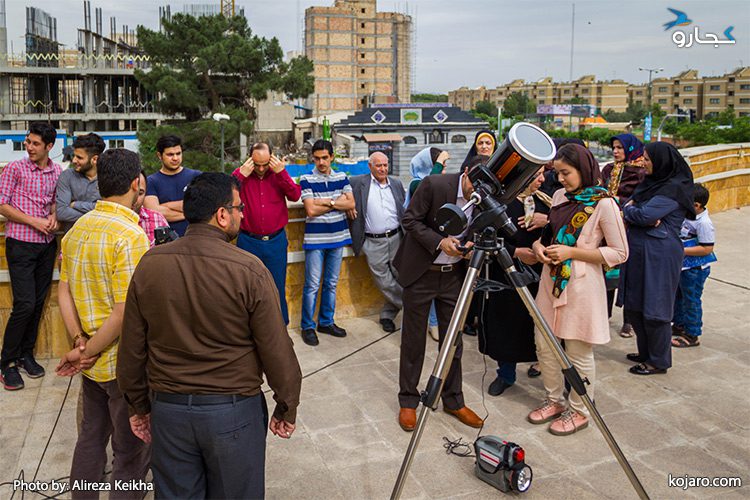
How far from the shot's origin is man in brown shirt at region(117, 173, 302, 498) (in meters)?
→ 2.36

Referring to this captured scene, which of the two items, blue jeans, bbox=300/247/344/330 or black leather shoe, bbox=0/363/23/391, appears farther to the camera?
blue jeans, bbox=300/247/344/330

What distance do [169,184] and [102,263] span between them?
6.94 feet

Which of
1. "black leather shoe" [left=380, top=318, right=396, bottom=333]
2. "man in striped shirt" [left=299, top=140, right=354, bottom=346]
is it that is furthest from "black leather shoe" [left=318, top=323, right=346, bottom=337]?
"black leather shoe" [left=380, top=318, right=396, bottom=333]

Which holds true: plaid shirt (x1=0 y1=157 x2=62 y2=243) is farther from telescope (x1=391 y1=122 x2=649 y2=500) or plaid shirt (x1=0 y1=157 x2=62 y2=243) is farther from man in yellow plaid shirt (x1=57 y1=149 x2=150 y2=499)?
telescope (x1=391 y1=122 x2=649 y2=500)

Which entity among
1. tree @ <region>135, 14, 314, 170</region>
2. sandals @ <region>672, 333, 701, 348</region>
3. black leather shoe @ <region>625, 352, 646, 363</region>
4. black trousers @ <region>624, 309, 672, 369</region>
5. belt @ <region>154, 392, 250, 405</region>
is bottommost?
black leather shoe @ <region>625, 352, 646, 363</region>

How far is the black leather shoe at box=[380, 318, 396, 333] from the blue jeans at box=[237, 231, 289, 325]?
3.15ft

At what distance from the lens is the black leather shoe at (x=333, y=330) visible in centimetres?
569

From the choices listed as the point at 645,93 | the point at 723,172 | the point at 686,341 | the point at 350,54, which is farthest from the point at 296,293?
the point at 645,93

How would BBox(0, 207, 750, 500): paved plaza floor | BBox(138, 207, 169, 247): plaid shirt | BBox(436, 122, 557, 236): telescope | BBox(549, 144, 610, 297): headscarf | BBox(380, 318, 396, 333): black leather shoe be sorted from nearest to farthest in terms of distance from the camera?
1. BBox(436, 122, 557, 236): telescope
2. BBox(0, 207, 750, 500): paved plaza floor
3. BBox(138, 207, 169, 247): plaid shirt
4. BBox(549, 144, 610, 297): headscarf
5. BBox(380, 318, 396, 333): black leather shoe

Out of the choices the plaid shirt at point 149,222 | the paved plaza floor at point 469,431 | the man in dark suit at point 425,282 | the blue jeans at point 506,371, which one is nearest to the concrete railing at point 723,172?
the paved plaza floor at point 469,431

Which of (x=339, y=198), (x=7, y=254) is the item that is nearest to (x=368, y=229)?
(x=339, y=198)

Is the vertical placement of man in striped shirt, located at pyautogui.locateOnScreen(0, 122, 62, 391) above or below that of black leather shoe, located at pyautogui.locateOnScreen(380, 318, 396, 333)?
above

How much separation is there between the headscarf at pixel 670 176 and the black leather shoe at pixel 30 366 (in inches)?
184

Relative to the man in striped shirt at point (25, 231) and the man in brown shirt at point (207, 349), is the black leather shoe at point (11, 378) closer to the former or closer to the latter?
the man in striped shirt at point (25, 231)
